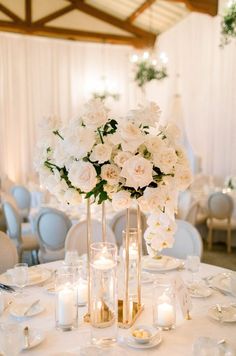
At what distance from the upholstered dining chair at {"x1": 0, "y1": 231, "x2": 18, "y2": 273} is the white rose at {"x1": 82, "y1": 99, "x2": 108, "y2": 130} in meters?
1.63

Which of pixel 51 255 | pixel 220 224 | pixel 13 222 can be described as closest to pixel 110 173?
pixel 51 255

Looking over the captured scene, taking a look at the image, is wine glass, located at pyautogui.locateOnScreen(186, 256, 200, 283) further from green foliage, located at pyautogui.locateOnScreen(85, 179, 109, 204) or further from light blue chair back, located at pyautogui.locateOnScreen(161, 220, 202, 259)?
green foliage, located at pyautogui.locateOnScreen(85, 179, 109, 204)

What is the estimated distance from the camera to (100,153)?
163 cm

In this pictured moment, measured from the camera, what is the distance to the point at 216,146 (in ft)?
25.3

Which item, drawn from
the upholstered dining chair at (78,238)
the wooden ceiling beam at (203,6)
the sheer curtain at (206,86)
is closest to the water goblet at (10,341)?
the upholstered dining chair at (78,238)

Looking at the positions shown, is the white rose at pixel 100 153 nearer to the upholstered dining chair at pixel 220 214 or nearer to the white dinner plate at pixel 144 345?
the white dinner plate at pixel 144 345

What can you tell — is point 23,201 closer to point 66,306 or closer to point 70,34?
point 70,34

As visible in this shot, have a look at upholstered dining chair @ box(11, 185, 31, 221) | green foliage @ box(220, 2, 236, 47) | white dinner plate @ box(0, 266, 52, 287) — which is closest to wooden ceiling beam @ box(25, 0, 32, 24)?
upholstered dining chair @ box(11, 185, 31, 221)

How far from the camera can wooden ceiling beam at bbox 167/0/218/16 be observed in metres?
6.98

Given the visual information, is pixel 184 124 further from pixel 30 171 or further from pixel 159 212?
pixel 159 212

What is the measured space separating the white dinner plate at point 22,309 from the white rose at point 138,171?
2.95 ft

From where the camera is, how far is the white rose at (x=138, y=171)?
159 centimetres

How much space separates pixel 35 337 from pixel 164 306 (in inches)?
23.8

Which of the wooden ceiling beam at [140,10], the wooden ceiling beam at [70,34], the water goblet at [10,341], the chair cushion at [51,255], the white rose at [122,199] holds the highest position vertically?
the wooden ceiling beam at [140,10]
